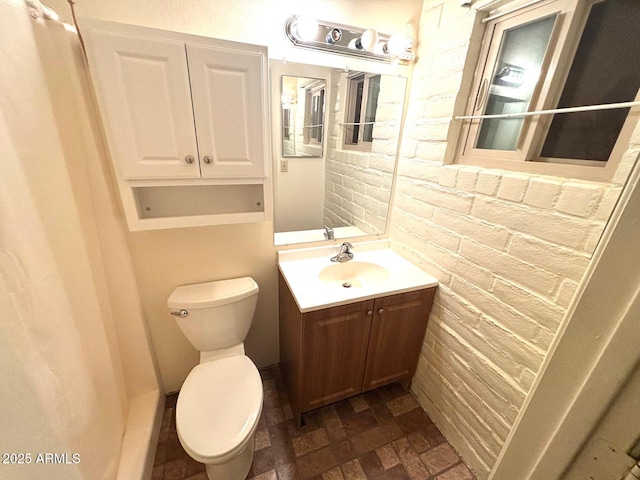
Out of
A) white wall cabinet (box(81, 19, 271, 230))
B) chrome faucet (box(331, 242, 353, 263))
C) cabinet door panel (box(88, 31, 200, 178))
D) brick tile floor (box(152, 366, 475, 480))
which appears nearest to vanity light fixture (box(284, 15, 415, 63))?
white wall cabinet (box(81, 19, 271, 230))

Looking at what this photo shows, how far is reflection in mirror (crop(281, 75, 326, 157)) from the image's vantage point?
126 cm

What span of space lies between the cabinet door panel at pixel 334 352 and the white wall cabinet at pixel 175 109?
0.68 meters

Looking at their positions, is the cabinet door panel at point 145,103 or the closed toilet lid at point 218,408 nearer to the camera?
the cabinet door panel at point 145,103

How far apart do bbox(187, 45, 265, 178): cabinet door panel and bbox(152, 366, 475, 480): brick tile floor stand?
4.44 feet

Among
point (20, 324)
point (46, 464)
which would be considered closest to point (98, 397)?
point (46, 464)

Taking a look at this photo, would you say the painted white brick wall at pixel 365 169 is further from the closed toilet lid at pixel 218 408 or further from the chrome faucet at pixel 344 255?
the closed toilet lid at pixel 218 408

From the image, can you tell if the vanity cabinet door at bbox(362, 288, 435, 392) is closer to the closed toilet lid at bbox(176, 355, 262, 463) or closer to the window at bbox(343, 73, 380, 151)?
the closed toilet lid at bbox(176, 355, 262, 463)

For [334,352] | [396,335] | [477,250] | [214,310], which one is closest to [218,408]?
[214,310]

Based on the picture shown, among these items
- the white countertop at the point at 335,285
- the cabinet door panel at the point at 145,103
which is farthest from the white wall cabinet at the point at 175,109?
the white countertop at the point at 335,285

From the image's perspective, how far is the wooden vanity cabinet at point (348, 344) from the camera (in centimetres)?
117

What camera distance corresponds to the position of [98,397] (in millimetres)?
946

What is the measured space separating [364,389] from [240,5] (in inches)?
75.8

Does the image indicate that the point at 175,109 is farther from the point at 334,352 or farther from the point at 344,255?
the point at 334,352

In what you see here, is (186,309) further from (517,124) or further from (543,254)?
(517,124)
